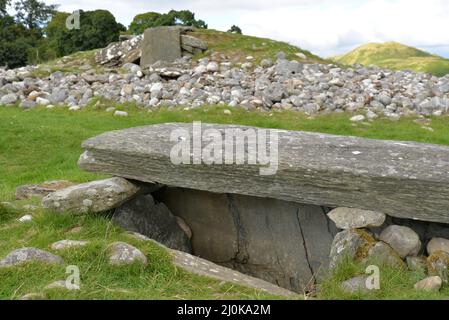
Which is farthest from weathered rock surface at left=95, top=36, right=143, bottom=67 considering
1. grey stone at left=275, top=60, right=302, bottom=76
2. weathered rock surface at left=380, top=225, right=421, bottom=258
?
weathered rock surface at left=380, top=225, right=421, bottom=258

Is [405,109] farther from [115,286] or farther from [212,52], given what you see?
[115,286]

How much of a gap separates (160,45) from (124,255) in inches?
666

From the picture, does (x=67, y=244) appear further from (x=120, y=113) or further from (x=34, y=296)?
(x=120, y=113)

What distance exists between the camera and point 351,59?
95.4 metres

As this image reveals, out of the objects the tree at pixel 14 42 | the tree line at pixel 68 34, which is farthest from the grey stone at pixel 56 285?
the tree at pixel 14 42

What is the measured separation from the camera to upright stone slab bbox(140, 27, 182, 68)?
21.2m

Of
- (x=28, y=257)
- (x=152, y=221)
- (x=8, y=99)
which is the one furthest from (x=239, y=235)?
(x=8, y=99)

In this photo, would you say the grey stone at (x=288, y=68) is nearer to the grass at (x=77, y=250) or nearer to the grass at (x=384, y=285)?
the grass at (x=77, y=250)

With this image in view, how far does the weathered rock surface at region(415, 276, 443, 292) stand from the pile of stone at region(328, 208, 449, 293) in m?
0.14

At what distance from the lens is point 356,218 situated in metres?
5.77

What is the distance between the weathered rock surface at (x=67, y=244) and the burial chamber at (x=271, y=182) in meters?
1.09

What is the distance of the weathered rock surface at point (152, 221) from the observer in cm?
670

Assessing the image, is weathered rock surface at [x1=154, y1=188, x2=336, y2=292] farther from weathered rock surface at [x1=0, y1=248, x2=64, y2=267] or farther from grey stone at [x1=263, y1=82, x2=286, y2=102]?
grey stone at [x1=263, y1=82, x2=286, y2=102]
